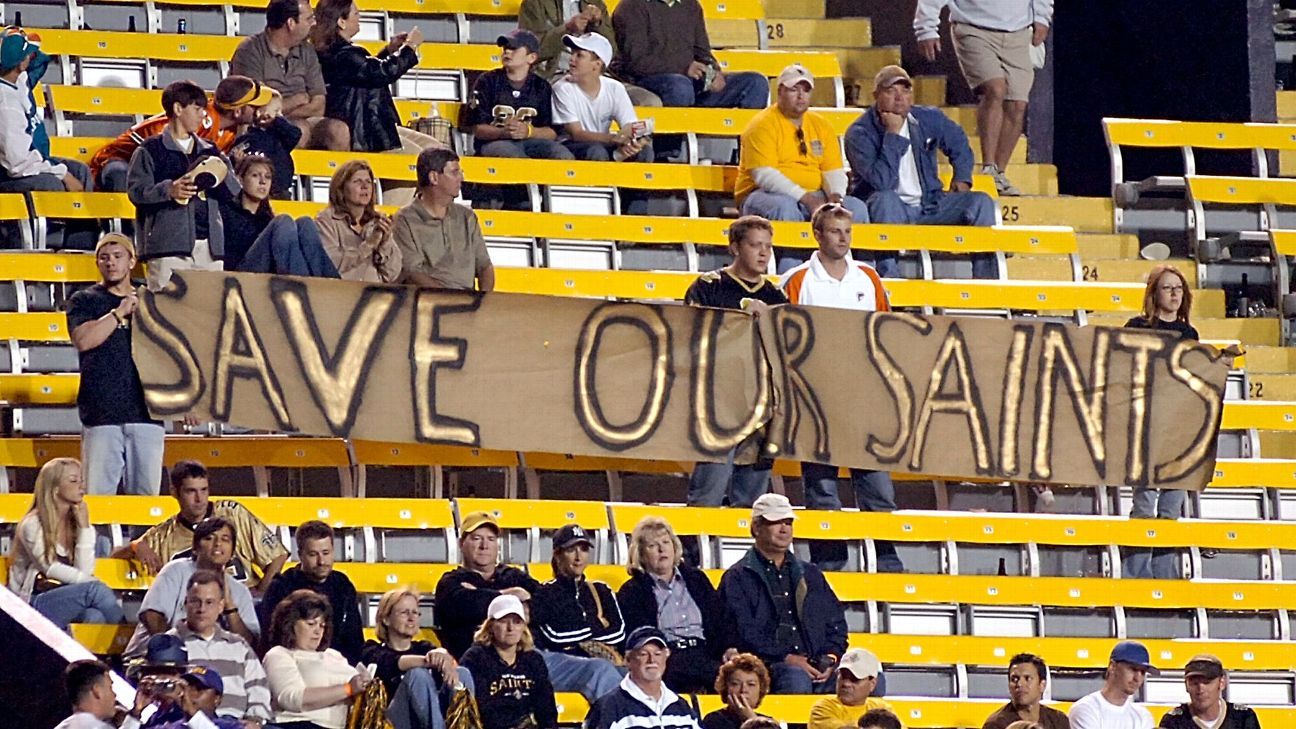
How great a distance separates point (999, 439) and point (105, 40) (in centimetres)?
516

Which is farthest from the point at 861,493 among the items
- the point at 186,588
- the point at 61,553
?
the point at 61,553

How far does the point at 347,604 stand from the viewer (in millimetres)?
10469

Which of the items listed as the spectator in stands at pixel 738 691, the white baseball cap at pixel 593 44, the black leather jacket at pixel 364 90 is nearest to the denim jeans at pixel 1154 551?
the spectator in stands at pixel 738 691

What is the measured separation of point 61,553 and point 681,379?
278 cm

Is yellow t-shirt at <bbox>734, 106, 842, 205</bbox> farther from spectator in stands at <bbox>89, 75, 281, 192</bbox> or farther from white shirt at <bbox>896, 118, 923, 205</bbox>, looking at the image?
spectator in stands at <bbox>89, 75, 281, 192</bbox>

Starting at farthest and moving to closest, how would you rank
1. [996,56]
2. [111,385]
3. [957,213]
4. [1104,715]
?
[996,56] → [957,213] → [111,385] → [1104,715]

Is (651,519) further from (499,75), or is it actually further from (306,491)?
(499,75)

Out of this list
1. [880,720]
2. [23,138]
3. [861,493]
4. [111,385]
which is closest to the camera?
[880,720]

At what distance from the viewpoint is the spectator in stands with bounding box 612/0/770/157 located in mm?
14594

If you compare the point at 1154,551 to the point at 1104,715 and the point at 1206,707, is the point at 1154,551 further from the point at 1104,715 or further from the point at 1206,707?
the point at 1104,715

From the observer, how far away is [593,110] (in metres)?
14.1

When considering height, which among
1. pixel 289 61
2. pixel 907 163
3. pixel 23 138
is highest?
pixel 289 61

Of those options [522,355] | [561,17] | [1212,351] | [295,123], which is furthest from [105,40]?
[1212,351]

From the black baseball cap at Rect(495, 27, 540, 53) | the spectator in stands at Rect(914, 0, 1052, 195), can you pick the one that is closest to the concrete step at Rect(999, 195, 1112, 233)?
the spectator in stands at Rect(914, 0, 1052, 195)
